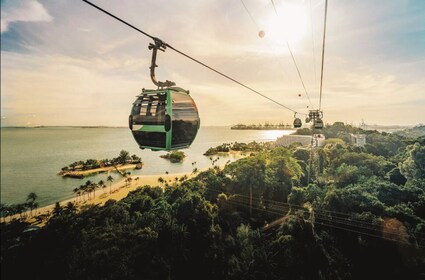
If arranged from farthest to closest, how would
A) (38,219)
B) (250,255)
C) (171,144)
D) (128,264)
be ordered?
(38,219) → (250,255) → (128,264) → (171,144)

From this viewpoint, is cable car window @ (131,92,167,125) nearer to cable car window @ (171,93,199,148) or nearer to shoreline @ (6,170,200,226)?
cable car window @ (171,93,199,148)

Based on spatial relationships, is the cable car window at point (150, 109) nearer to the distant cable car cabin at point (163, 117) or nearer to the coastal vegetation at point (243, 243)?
the distant cable car cabin at point (163, 117)

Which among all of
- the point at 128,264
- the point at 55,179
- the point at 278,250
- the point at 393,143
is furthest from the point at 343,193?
the point at 55,179

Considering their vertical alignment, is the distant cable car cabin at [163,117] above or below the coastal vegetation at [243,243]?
above

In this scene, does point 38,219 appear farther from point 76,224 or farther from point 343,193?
point 343,193

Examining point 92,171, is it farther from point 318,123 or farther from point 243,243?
point 318,123

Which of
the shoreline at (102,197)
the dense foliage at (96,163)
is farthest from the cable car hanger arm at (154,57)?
the dense foliage at (96,163)

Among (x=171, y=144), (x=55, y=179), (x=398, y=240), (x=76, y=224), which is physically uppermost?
(x=171, y=144)

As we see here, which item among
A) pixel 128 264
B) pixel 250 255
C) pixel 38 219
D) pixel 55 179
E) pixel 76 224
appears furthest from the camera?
Answer: pixel 55 179
